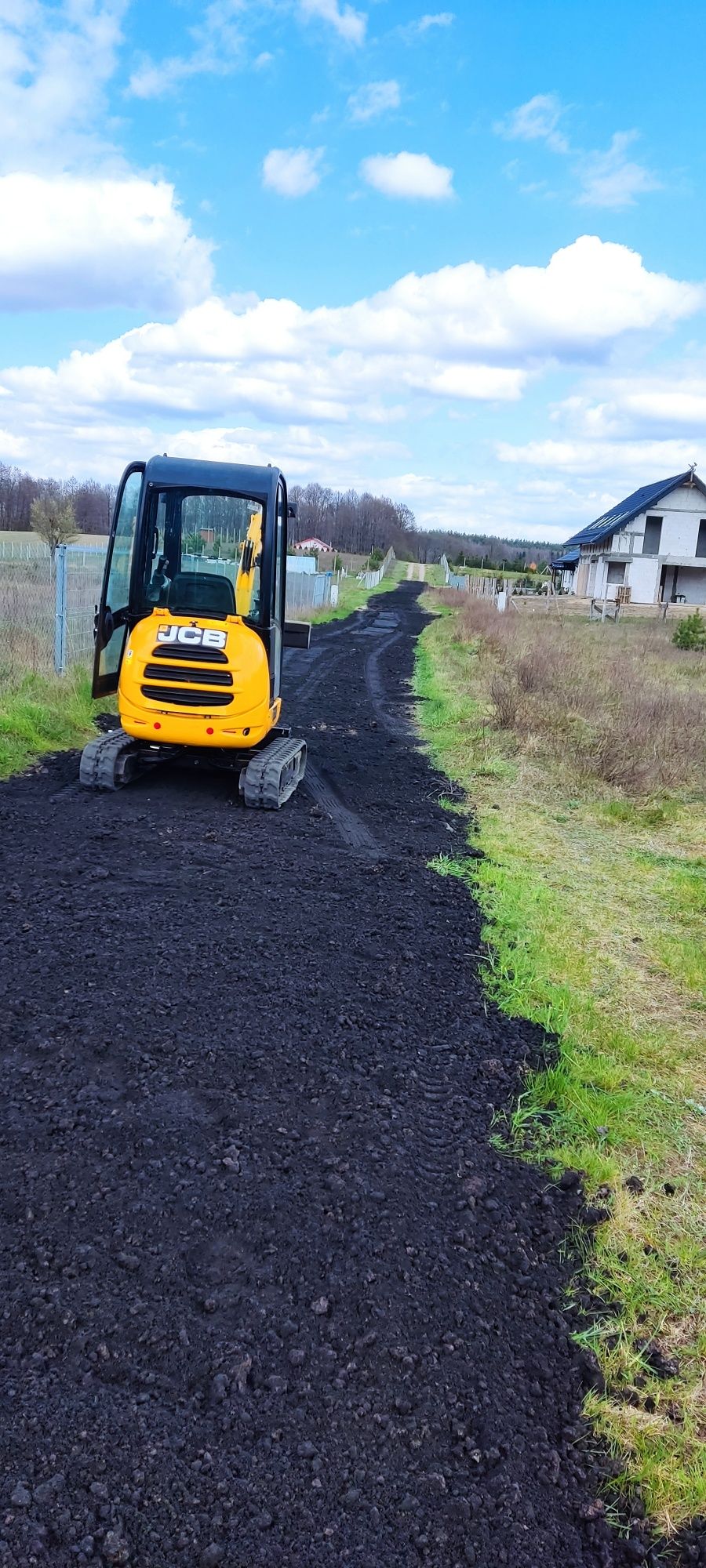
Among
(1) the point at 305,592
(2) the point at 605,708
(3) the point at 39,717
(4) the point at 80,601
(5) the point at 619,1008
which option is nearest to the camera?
(5) the point at 619,1008

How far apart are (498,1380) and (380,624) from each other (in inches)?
1232

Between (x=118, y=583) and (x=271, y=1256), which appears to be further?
(x=118, y=583)

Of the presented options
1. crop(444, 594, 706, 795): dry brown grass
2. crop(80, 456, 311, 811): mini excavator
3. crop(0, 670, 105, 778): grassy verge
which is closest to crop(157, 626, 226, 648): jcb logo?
crop(80, 456, 311, 811): mini excavator

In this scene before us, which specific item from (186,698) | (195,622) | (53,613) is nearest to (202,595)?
(195,622)

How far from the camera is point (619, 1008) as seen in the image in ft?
16.1

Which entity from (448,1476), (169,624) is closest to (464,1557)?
(448,1476)

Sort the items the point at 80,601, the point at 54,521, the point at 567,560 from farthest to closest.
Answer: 1. the point at 567,560
2. the point at 54,521
3. the point at 80,601

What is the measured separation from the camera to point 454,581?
6738 centimetres

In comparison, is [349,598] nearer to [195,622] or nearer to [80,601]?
[80,601]

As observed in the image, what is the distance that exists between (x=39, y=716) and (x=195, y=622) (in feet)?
10.2

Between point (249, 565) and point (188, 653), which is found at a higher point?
point (249, 565)

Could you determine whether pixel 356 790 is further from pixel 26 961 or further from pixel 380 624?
pixel 380 624

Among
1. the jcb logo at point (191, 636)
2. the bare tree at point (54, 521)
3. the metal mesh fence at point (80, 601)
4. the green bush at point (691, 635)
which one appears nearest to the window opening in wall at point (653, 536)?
the green bush at point (691, 635)

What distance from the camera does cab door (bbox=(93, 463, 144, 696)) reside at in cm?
807
